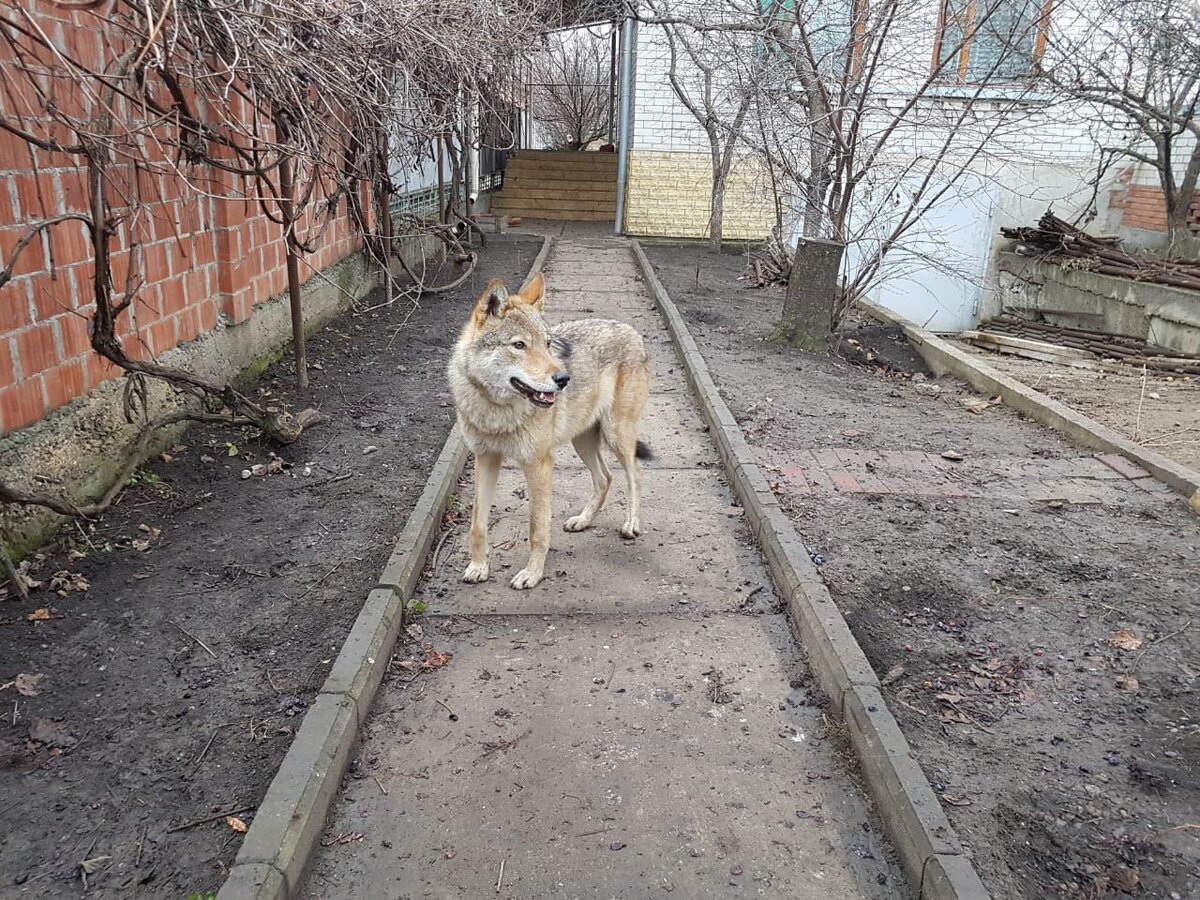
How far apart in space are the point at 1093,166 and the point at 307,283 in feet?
47.2

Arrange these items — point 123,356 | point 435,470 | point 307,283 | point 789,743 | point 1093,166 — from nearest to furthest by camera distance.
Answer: point 789,743
point 123,356
point 435,470
point 307,283
point 1093,166

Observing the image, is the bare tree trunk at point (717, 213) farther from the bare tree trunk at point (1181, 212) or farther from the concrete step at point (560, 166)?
Result: the bare tree trunk at point (1181, 212)

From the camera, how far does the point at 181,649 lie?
378 cm

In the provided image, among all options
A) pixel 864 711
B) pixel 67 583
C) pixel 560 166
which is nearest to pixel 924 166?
pixel 864 711

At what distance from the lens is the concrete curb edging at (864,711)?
9.08ft

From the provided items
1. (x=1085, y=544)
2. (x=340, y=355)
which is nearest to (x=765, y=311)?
(x=340, y=355)

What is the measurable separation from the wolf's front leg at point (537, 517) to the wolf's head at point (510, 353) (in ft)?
1.46

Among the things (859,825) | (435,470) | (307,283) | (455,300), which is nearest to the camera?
(859,825)

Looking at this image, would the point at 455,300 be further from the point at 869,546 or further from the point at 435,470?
the point at 869,546

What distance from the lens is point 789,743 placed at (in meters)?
3.59

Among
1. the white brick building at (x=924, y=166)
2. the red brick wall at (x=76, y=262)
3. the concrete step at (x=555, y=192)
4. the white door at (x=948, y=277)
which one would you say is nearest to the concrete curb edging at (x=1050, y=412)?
the white brick building at (x=924, y=166)

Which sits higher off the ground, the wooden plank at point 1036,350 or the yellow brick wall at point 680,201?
the yellow brick wall at point 680,201

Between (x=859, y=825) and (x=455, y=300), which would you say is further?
(x=455, y=300)

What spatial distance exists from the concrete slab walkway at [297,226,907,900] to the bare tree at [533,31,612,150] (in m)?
30.5
